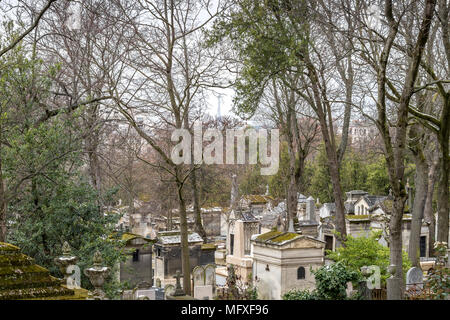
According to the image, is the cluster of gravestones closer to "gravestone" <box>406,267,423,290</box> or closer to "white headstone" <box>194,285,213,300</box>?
"white headstone" <box>194,285,213,300</box>

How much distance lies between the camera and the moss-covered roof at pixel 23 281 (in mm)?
5367

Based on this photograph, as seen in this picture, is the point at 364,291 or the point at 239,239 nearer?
the point at 364,291

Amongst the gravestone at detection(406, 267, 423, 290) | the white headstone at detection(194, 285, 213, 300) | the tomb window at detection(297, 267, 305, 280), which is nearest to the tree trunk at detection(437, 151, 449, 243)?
the gravestone at detection(406, 267, 423, 290)

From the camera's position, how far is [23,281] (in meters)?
5.49

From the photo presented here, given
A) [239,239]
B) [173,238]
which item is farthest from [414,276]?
[239,239]

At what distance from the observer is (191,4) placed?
1284cm

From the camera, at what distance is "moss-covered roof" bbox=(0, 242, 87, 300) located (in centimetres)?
537

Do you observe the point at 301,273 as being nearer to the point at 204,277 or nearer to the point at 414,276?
the point at 204,277

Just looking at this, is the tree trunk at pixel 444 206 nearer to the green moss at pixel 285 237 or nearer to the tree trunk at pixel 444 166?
the tree trunk at pixel 444 166
